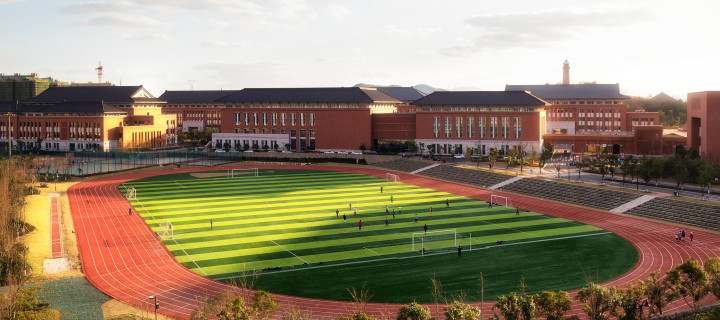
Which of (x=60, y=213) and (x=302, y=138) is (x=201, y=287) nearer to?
(x=60, y=213)

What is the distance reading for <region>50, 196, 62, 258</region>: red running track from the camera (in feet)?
157

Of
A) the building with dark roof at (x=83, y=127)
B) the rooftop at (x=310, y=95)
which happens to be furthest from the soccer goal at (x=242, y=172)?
the building with dark roof at (x=83, y=127)

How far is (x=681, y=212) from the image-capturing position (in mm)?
58812

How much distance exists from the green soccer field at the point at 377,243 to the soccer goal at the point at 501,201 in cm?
205

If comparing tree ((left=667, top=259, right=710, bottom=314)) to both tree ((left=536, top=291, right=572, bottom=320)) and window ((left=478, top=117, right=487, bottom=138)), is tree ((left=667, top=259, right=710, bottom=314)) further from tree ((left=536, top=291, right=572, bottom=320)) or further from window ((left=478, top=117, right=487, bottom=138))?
window ((left=478, top=117, right=487, bottom=138))

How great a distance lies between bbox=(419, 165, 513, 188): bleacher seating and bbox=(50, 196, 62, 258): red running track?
5288cm

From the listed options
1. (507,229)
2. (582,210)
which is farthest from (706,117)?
(507,229)

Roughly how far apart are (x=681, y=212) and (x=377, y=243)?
31.5 metres

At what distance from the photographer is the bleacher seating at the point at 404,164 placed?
10044cm

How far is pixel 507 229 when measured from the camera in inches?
2206

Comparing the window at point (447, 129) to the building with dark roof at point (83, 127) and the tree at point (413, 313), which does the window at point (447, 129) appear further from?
the tree at point (413, 313)

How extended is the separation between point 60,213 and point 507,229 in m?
46.6

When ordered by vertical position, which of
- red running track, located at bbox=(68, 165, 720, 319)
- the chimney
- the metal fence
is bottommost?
red running track, located at bbox=(68, 165, 720, 319)

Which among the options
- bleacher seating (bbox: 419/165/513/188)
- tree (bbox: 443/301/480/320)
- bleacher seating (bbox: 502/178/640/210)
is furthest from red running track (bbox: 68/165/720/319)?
bleacher seating (bbox: 419/165/513/188)
